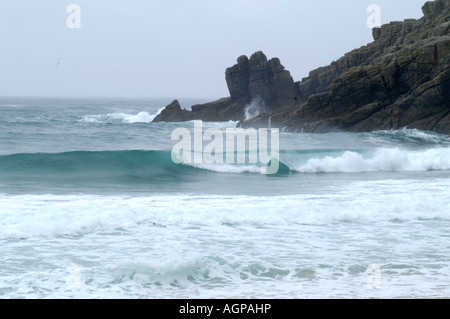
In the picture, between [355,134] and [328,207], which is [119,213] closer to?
[328,207]

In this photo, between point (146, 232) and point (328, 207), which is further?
point (328, 207)

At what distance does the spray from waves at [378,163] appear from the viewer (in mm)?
24609

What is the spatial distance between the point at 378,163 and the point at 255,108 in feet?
116

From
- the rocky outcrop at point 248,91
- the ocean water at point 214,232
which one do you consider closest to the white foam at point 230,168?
the ocean water at point 214,232

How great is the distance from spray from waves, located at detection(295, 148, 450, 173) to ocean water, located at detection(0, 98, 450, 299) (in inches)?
77.4

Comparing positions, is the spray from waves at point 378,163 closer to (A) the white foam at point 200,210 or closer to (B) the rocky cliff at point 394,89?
(A) the white foam at point 200,210

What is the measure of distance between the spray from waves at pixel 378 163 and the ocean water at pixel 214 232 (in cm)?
197

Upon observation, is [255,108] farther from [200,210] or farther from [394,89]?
[200,210]

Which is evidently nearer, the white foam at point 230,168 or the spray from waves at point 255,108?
the white foam at point 230,168

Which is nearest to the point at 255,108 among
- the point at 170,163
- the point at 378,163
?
the point at 378,163

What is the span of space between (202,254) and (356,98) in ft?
112

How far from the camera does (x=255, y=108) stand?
60.0m
